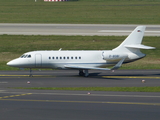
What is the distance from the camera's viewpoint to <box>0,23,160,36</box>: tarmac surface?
7088cm

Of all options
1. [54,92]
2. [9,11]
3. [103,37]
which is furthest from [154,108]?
[9,11]

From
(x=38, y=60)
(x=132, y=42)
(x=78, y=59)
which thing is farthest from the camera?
(x=132, y=42)

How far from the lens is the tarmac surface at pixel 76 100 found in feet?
74.8

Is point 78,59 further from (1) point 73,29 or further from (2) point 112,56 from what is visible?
(1) point 73,29

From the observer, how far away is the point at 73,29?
75.7 meters

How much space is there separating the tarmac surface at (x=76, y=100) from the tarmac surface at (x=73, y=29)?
103 ft

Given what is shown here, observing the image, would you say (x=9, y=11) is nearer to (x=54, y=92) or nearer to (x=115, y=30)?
(x=115, y=30)

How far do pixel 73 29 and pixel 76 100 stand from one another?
49.6 meters

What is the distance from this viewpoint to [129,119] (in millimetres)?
21875

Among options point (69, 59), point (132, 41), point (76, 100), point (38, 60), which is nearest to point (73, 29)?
point (132, 41)

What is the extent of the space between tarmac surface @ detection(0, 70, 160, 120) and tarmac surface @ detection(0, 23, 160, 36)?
31359mm

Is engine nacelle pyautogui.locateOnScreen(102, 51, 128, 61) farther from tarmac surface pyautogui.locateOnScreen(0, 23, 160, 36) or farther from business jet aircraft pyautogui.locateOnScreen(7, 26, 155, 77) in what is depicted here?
tarmac surface pyautogui.locateOnScreen(0, 23, 160, 36)

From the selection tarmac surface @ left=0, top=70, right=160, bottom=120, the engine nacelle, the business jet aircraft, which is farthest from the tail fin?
tarmac surface @ left=0, top=70, right=160, bottom=120

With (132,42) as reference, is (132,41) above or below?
→ above
